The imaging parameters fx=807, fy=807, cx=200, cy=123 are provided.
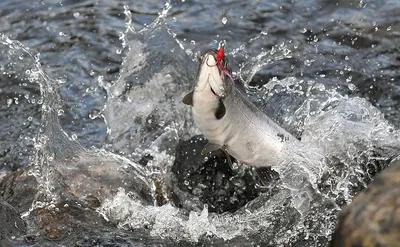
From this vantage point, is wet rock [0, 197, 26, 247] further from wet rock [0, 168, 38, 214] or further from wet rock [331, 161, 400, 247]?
wet rock [331, 161, 400, 247]

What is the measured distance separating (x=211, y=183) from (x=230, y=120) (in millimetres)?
1090

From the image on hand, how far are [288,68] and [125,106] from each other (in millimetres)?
1499

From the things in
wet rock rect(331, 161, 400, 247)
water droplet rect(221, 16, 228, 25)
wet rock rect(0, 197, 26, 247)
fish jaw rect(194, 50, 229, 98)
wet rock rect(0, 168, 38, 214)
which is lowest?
wet rock rect(331, 161, 400, 247)

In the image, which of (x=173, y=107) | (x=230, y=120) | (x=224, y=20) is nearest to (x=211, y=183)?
(x=173, y=107)

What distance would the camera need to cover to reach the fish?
13.5ft

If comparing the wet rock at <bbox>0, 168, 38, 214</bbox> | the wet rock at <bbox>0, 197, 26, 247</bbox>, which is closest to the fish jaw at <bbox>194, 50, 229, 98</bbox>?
the wet rock at <bbox>0, 197, 26, 247</bbox>

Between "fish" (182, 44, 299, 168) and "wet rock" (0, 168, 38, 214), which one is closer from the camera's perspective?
"fish" (182, 44, 299, 168)

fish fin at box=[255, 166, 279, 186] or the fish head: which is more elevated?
the fish head

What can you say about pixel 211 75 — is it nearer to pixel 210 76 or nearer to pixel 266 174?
pixel 210 76

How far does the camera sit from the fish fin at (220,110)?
4258 mm

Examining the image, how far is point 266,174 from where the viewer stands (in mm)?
5051

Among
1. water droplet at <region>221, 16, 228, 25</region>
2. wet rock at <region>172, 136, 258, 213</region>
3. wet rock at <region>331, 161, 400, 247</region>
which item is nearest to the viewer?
wet rock at <region>331, 161, 400, 247</region>

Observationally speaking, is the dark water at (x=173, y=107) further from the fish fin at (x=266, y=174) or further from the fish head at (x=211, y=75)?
the fish head at (x=211, y=75)

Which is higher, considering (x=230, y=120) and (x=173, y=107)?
(x=173, y=107)
